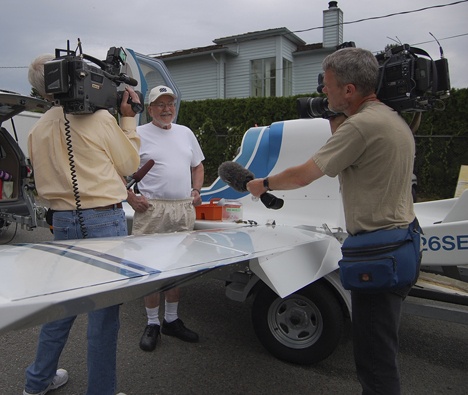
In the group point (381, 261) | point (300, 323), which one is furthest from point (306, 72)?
point (381, 261)

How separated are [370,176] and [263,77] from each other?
18.3m

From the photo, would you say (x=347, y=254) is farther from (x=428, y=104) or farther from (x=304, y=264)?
(x=428, y=104)

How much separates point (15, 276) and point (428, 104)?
2039 millimetres

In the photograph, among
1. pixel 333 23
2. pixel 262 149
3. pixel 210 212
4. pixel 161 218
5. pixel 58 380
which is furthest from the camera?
pixel 333 23

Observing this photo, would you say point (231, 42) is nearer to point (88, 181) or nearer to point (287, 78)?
point (287, 78)

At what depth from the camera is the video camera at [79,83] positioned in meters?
2.04

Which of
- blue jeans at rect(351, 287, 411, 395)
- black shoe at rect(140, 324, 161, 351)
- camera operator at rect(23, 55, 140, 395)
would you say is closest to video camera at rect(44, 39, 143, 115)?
camera operator at rect(23, 55, 140, 395)

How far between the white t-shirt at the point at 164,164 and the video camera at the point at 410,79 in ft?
5.18

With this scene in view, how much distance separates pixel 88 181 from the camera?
2236 millimetres

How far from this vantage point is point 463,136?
902 centimetres

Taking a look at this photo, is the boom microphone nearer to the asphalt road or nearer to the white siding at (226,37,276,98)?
the asphalt road

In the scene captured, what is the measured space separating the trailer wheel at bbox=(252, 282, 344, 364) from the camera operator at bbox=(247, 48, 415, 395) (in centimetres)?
98

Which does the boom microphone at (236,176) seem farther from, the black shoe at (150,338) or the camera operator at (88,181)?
the black shoe at (150,338)

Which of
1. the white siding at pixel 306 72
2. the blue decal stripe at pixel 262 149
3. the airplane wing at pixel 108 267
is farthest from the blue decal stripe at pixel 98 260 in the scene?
the white siding at pixel 306 72
